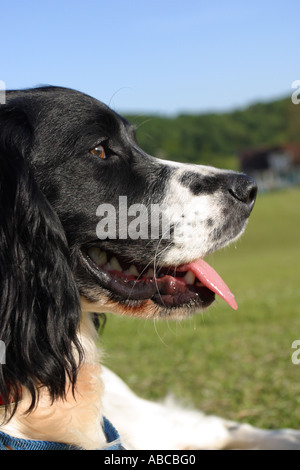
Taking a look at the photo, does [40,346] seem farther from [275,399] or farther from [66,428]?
[275,399]

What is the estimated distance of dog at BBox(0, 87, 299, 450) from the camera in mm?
2346

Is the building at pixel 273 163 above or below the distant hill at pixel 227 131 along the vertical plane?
below

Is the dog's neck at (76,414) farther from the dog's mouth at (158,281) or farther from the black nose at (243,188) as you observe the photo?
the black nose at (243,188)

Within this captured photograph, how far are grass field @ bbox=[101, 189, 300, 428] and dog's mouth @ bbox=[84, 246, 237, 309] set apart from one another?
5.1 inches

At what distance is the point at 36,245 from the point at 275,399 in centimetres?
225

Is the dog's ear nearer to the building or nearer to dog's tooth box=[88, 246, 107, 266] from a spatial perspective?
dog's tooth box=[88, 246, 107, 266]

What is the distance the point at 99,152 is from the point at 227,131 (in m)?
72.9

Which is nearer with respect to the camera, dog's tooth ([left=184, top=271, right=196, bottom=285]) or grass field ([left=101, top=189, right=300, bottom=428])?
dog's tooth ([left=184, top=271, right=196, bottom=285])

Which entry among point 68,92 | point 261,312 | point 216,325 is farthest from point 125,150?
point 261,312

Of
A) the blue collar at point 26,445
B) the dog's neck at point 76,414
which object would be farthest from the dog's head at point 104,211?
the blue collar at point 26,445

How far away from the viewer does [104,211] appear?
2641mm

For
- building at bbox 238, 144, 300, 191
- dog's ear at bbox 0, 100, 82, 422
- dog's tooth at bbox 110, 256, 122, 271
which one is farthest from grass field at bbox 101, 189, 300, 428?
building at bbox 238, 144, 300, 191

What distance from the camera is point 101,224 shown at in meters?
2.61

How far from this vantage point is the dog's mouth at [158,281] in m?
2.64
